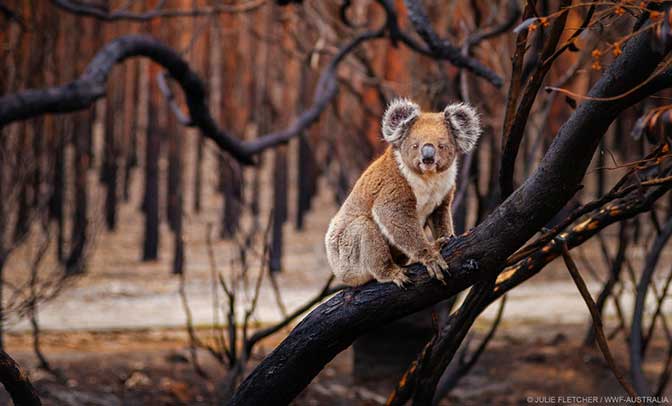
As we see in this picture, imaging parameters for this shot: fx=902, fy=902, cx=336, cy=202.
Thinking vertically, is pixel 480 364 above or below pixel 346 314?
below

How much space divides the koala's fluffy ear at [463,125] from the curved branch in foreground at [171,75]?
1.96 metres

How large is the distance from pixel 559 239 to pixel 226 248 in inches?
324

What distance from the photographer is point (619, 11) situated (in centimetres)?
228

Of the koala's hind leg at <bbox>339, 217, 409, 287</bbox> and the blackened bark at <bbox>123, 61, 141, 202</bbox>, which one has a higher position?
the blackened bark at <bbox>123, 61, 141, 202</bbox>

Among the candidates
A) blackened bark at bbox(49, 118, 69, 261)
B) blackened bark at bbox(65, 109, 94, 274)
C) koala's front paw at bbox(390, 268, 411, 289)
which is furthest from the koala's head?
blackened bark at bbox(65, 109, 94, 274)

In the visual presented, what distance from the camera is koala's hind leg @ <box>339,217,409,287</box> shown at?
2.56m

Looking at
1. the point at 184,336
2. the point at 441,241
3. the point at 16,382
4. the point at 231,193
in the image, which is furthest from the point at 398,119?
the point at 231,193

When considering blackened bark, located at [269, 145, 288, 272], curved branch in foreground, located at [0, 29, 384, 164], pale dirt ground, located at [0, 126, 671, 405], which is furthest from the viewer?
blackened bark, located at [269, 145, 288, 272]

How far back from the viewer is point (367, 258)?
2604mm

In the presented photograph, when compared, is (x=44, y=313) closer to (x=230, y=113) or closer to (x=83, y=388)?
(x=83, y=388)

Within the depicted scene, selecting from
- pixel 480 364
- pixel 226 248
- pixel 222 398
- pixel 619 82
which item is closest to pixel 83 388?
pixel 222 398

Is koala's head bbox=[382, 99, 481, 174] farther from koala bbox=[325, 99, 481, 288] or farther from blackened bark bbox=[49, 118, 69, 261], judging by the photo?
blackened bark bbox=[49, 118, 69, 261]

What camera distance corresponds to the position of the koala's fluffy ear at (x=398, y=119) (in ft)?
8.18

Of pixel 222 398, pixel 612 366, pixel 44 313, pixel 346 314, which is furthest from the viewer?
pixel 44 313
